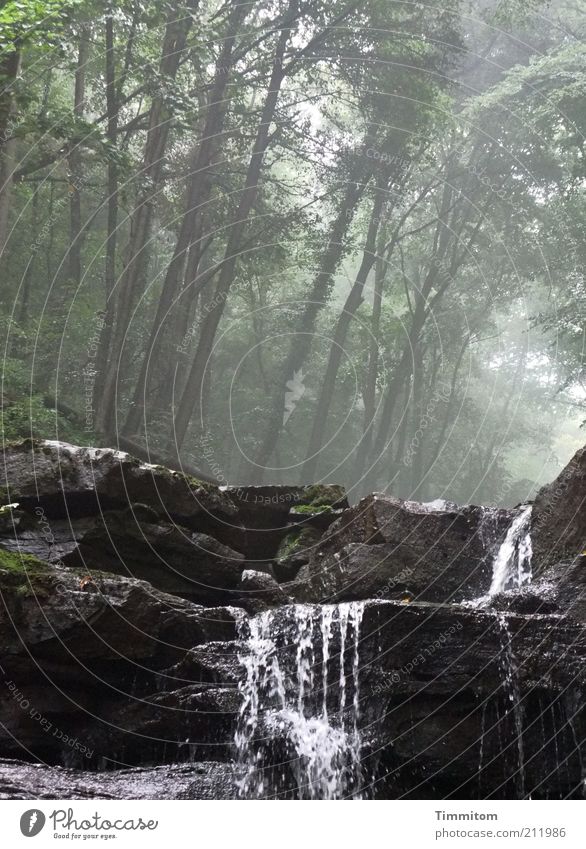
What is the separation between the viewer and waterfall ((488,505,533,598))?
42.0 feet

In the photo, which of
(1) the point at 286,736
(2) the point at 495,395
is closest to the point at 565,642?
(1) the point at 286,736

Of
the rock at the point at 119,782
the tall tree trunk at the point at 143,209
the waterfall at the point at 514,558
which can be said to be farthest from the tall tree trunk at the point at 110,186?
the rock at the point at 119,782

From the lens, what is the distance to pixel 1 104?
16047 mm

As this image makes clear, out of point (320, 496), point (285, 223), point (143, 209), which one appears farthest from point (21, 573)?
point (285, 223)

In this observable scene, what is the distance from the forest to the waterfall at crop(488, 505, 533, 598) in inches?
379

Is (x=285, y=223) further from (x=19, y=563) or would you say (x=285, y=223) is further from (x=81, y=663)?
(x=81, y=663)

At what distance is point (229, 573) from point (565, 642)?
17.5 ft

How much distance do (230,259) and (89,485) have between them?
45.1ft

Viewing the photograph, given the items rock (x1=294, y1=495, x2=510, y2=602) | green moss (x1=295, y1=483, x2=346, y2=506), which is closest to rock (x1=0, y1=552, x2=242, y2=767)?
rock (x1=294, y1=495, x2=510, y2=602)

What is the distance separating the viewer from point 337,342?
32.5 m

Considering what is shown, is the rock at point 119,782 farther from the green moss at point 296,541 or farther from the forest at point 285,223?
the forest at point 285,223

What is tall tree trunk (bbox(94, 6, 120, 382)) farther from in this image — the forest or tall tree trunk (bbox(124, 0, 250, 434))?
tall tree trunk (bbox(124, 0, 250, 434))

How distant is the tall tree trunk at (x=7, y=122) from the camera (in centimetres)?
1597

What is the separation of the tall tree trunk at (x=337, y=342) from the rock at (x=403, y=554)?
16.9m
